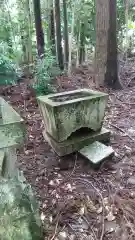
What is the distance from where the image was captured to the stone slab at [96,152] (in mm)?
2934

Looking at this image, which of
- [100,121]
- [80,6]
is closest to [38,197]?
[100,121]

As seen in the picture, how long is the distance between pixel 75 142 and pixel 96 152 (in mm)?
278

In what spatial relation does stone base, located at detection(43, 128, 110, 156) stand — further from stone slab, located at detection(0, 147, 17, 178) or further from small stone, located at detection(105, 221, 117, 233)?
stone slab, located at detection(0, 147, 17, 178)

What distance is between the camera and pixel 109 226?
2.19 meters

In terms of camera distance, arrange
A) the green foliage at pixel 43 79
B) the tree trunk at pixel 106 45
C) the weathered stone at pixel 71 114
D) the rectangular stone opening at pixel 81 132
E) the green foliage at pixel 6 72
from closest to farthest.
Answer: the weathered stone at pixel 71 114 < the rectangular stone opening at pixel 81 132 < the green foliage at pixel 43 79 < the tree trunk at pixel 106 45 < the green foliage at pixel 6 72

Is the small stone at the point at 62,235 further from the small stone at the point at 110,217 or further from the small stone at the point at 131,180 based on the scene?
the small stone at the point at 131,180

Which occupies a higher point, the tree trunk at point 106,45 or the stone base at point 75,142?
the tree trunk at point 106,45

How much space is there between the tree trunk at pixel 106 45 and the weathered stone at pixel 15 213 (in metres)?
4.48

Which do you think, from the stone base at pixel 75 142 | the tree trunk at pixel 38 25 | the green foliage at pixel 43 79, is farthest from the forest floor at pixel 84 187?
the tree trunk at pixel 38 25

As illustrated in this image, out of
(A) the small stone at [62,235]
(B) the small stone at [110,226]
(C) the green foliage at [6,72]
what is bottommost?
(B) the small stone at [110,226]

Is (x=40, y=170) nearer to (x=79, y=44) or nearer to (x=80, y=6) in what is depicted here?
(x=80, y=6)

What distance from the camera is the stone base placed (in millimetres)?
3053

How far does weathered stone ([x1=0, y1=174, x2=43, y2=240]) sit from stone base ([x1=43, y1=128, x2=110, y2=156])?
4.19 feet

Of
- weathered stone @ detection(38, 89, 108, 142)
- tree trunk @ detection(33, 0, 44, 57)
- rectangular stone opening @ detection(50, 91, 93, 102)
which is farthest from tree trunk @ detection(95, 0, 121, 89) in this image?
weathered stone @ detection(38, 89, 108, 142)
